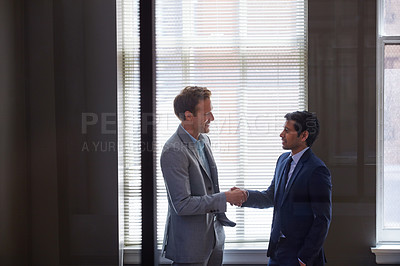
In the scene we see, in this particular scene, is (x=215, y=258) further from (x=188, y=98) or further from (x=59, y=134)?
(x=59, y=134)

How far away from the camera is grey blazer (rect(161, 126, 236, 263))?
1402 millimetres

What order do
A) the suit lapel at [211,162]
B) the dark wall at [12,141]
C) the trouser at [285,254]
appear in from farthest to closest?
the dark wall at [12,141]
the suit lapel at [211,162]
the trouser at [285,254]

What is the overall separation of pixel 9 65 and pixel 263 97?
3.64 ft

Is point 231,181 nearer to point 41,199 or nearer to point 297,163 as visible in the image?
→ point 297,163

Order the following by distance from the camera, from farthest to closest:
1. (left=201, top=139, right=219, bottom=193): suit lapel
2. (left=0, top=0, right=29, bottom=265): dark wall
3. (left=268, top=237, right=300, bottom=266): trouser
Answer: (left=0, top=0, right=29, bottom=265): dark wall → (left=201, top=139, right=219, bottom=193): suit lapel → (left=268, top=237, right=300, bottom=266): trouser

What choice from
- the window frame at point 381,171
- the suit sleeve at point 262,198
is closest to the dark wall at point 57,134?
the suit sleeve at point 262,198

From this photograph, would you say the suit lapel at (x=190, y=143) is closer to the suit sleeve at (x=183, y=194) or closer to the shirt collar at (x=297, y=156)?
the suit sleeve at (x=183, y=194)

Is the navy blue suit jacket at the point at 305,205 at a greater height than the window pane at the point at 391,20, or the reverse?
the window pane at the point at 391,20

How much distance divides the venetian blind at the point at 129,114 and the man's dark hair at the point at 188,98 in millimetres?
206

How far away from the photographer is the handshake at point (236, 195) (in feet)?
4.83

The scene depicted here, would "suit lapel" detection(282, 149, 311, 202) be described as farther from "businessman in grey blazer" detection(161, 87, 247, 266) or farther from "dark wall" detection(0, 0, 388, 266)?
"dark wall" detection(0, 0, 388, 266)

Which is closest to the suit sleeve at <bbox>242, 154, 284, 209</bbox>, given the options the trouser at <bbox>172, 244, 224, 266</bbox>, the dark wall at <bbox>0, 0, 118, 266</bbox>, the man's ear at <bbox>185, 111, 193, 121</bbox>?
the trouser at <bbox>172, 244, 224, 266</bbox>

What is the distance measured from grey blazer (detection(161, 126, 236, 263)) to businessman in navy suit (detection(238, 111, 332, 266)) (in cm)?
20

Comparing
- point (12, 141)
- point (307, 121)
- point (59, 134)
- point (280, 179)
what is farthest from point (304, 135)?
point (12, 141)
